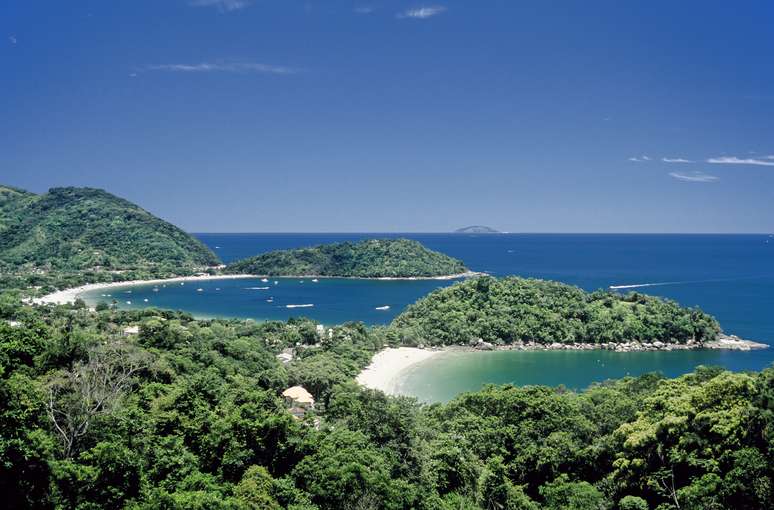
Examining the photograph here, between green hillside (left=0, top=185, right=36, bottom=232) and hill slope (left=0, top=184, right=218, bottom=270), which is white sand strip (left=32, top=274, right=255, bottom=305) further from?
green hillside (left=0, top=185, right=36, bottom=232)

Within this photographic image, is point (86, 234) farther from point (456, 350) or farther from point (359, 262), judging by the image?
point (456, 350)

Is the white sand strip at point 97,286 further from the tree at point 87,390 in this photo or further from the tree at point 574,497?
the tree at point 574,497

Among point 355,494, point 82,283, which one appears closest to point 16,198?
point 82,283

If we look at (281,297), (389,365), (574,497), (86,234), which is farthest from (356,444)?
(86,234)

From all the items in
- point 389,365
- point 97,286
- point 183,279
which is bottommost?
point 389,365

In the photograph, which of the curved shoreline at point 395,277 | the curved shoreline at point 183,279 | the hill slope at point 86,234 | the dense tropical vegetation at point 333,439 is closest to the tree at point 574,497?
the dense tropical vegetation at point 333,439

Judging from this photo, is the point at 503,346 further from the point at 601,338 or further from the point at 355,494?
the point at 355,494
